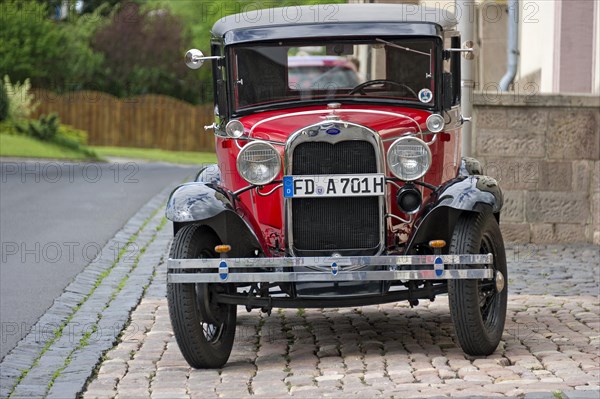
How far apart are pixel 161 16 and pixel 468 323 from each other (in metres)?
47.0

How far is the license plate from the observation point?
7.95 metres

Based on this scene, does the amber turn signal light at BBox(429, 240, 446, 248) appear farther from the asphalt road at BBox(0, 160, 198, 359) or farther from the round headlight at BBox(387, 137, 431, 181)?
the asphalt road at BBox(0, 160, 198, 359)

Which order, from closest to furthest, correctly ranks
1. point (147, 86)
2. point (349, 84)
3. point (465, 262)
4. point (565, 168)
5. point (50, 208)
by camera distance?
1. point (465, 262)
2. point (349, 84)
3. point (565, 168)
4. point (50, 208)
5. point (147, 86)

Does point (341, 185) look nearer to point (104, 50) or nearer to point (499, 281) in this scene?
point (499, 281)

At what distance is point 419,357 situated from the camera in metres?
7.93

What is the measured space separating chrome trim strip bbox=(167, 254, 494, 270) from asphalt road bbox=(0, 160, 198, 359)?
1.60 m

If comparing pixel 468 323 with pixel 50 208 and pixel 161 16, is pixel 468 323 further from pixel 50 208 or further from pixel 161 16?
pixel 161 16

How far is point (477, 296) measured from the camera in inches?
309

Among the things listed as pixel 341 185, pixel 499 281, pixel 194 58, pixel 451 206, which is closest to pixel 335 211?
pixel 341 185

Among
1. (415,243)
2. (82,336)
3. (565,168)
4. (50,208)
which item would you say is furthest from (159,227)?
(415,243)

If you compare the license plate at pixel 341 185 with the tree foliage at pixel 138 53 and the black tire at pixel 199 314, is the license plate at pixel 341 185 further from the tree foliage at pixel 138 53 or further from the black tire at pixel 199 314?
the tree foliage at pixel 138 53

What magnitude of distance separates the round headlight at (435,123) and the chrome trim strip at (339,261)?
1014 mm

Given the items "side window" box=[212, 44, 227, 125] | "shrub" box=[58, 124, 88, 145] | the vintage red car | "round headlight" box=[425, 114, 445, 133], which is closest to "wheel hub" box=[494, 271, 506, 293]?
the vintage red car

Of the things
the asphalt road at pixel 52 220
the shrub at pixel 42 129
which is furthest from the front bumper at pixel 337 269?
the shrub at pixel 42 129
